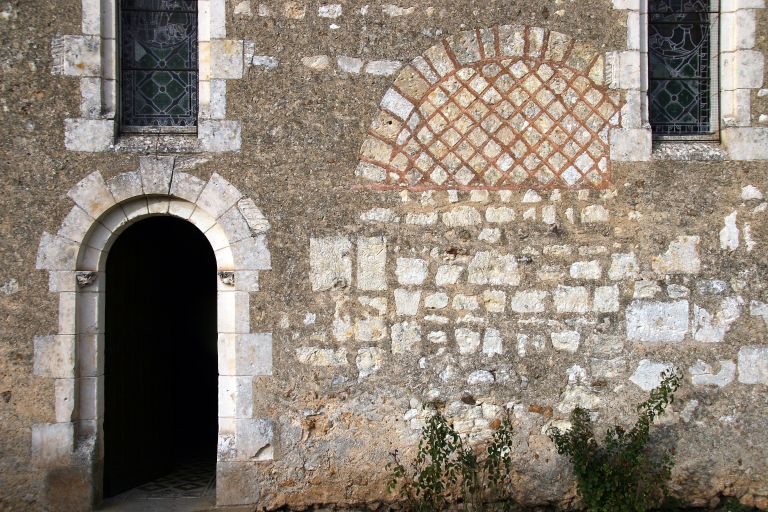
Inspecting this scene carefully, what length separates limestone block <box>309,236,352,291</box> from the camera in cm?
440

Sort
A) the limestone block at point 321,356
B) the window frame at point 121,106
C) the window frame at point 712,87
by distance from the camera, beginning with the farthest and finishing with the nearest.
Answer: the window frame at point 712,87 < the window frame at point 121,106 < the limestone block at point 321,356

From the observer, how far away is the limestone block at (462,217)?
4480mm

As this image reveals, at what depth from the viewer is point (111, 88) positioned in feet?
14.5

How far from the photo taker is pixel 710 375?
4504 mm

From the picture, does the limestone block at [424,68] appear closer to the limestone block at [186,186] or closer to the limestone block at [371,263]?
the limestone block at [371,263]

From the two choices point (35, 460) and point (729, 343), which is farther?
point (729, 343)

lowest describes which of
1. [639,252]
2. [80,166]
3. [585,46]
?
[639,252]

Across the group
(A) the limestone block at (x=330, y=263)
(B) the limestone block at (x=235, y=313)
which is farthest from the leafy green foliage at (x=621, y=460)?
(B) the limestone block at (x=235, y=313)

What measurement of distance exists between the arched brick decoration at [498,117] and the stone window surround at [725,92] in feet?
0.36

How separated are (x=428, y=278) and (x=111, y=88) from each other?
2.44 metres

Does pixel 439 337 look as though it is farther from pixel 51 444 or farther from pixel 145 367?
pixel 51 444

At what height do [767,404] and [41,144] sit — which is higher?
[41,144]

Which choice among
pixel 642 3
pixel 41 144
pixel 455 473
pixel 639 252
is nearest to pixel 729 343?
pixel 639 252

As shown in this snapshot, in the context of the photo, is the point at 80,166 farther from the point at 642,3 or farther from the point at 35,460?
the point at 642,3
